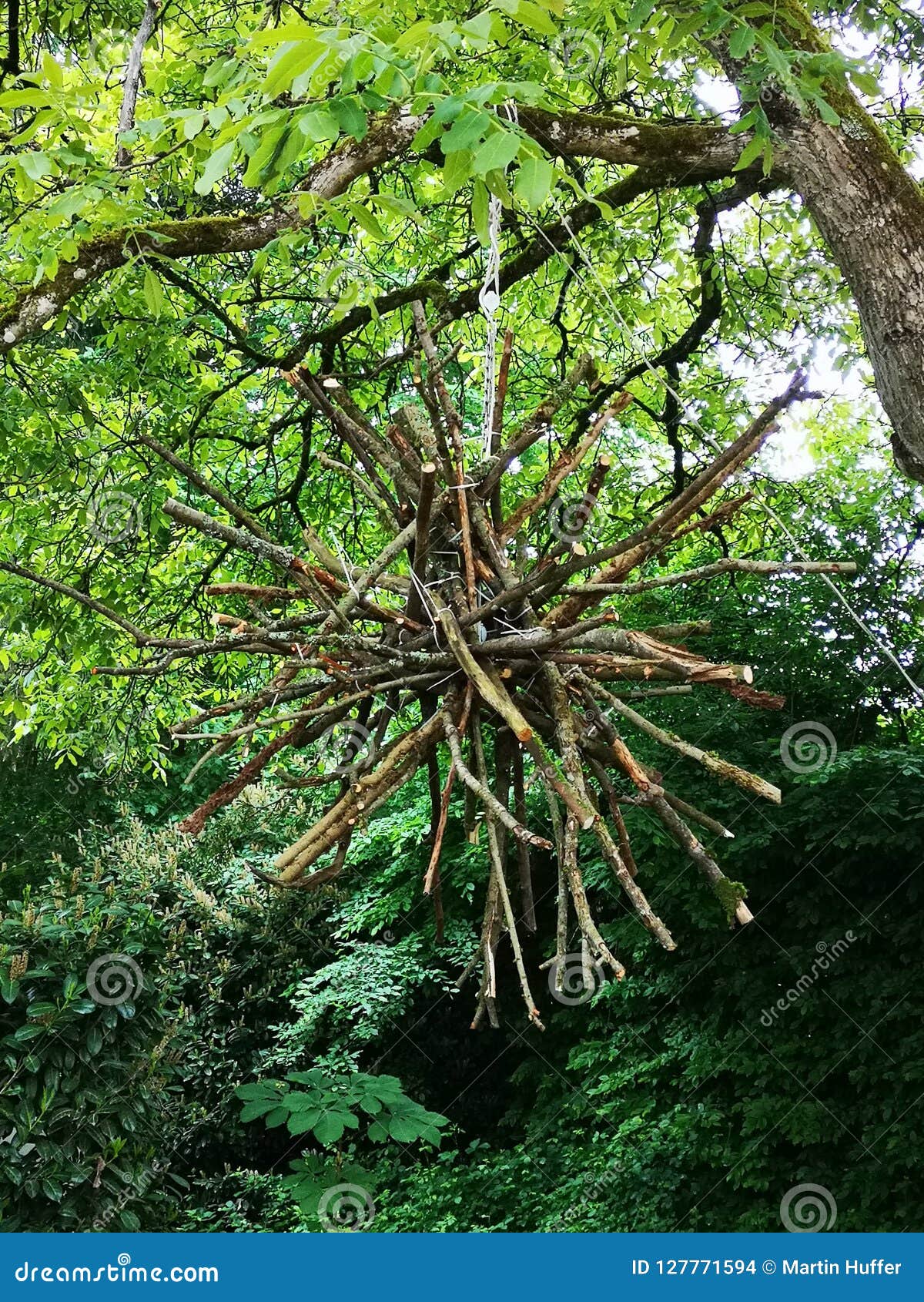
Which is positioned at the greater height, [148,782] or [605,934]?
[148,782]

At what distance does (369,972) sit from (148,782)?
2.76 metres

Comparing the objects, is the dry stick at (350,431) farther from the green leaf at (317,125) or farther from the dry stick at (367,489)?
the green leaf at (317,125)

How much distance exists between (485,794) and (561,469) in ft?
1.50

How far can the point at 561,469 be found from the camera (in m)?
1.39

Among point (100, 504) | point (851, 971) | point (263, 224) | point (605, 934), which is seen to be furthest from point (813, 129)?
point (605, 934)

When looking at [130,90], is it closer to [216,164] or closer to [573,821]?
[216,164]

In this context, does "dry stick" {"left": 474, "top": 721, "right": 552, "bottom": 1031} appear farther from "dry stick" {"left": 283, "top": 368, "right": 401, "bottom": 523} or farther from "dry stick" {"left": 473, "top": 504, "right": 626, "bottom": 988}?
"dry stick" {"left": 283, "top": 368, "right": 401, "bottom": 523}

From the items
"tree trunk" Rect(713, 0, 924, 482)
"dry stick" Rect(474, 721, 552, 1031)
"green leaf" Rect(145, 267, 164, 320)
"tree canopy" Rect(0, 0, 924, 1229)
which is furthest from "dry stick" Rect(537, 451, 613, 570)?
"green leaf" Rect(145, 267, 164, 320)

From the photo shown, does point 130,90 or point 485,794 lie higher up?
point 130,90

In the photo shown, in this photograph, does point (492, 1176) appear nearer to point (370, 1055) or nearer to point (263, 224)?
point (370, 1055)

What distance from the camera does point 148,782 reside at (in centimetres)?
702

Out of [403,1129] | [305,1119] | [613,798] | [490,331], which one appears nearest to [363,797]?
→ [613,798]

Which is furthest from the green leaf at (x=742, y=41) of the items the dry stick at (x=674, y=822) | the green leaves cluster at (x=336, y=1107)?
the green leaves cluster at (x=336, y=1107)

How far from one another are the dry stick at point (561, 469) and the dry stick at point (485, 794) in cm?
32
